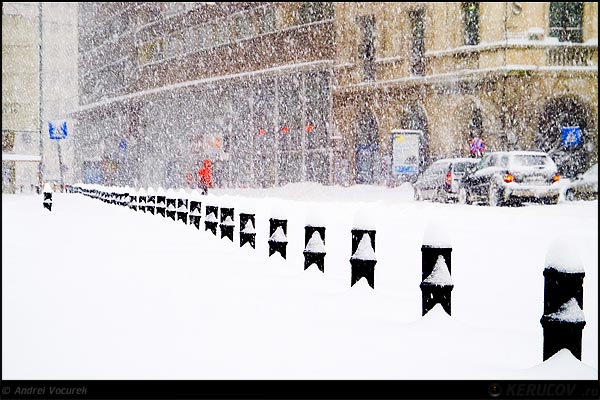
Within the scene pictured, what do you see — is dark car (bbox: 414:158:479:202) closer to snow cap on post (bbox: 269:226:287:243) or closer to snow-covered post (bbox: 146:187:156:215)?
snow-covered post (bbox: 146:187:156:215)

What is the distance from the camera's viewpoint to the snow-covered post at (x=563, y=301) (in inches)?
170

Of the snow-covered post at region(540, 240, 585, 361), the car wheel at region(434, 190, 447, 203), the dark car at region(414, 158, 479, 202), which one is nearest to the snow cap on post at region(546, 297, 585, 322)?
the snow-covered post at region(540, 240, 585, 361)

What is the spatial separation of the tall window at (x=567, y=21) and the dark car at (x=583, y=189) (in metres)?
6.79

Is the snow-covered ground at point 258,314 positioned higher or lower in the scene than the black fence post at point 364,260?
lower

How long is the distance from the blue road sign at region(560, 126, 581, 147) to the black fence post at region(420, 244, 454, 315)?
2408 cm

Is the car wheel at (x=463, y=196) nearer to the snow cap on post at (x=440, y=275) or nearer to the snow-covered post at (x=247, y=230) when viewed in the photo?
the snow-covered post at (x=247, y=230)

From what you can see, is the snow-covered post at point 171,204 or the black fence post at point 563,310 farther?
the snow-covered post at point 171,204

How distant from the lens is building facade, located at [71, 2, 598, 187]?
29.5 metres

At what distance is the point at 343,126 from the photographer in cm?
3609

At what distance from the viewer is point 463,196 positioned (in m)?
24.4

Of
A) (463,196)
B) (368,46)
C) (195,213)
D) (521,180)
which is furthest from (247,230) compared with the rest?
(368,46)

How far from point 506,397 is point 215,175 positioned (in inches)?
1688

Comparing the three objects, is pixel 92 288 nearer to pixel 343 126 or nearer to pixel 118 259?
pixel 118 259

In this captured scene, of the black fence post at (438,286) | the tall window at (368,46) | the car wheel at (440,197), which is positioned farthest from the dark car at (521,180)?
the black fence post at (438,286)
